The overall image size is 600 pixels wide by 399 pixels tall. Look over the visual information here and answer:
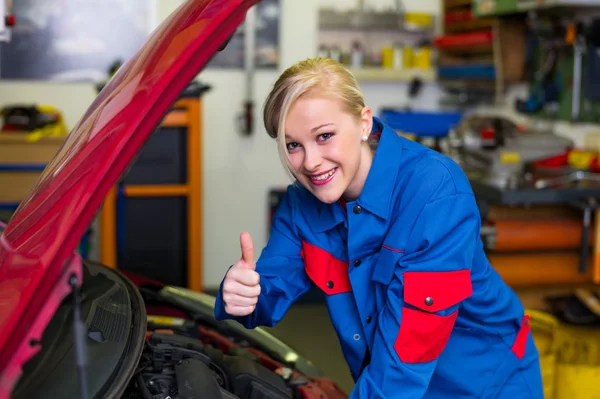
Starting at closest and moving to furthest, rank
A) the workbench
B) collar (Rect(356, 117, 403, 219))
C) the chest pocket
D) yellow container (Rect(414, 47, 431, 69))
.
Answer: collar (Rect(356, 117, 403, 219)), the chest pocket, the workbench, yellow container (Rect(414, 47, 431, 69))

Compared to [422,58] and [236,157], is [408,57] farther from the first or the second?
[236,157]

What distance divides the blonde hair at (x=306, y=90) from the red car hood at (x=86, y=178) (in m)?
0.32

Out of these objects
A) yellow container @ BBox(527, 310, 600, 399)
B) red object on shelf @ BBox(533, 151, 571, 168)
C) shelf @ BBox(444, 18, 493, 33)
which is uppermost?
shelf @ BBox(444, 18, 493, 33)

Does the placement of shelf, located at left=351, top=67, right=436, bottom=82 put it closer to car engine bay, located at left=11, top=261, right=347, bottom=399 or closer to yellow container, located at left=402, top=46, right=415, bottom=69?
yellow container, located at left=402, top=46, right=415, bottom=69

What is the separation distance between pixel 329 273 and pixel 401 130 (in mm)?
2924

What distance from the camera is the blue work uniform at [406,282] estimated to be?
51.5 inches

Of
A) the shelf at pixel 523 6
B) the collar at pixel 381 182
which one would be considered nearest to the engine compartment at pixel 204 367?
the collar at pixel 381 182

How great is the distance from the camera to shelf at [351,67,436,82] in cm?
546

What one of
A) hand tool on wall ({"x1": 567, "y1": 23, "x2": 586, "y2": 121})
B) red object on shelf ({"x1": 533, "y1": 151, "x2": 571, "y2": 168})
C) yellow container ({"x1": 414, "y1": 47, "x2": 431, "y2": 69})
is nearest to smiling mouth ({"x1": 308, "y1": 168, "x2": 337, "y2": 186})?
red object on shelf ({"x1": 533, "y1": 151, "x2": 571, "y2": 168})

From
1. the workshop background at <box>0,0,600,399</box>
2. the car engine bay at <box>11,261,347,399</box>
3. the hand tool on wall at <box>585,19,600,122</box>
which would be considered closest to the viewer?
the car engine bay at <box>11,261,347,399</box>

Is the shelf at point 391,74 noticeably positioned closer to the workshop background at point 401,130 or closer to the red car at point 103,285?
the workshop background at point 401,130

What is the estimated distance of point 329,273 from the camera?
157 centimetres

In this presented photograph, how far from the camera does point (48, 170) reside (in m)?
1.27

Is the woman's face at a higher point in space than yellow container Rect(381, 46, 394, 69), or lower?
lower
